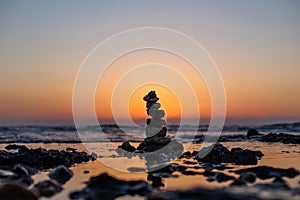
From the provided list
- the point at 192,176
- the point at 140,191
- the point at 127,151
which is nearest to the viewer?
the point at 140,191

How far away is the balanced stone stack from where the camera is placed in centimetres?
2036

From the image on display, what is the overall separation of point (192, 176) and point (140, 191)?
3371 millimetres

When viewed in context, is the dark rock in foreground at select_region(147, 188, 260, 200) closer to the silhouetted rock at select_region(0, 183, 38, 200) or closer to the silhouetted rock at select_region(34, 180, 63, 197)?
the silhouetted rock at select_region(0, 183, 38, 200)

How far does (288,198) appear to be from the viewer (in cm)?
830

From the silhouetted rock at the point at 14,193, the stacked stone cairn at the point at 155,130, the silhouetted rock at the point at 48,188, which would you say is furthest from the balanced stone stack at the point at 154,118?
the silhouetted rock at the point at 14,193

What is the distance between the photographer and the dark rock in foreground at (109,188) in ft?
32.0

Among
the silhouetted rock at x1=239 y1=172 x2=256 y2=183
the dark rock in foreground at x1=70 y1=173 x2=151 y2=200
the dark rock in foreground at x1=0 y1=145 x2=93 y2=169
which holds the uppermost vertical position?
the dark rock in foreground at x1=0 y1=145 x2=93 y2=169

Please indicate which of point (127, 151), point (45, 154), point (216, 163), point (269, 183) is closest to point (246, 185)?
point (269, 183)

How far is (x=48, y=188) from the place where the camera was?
34.5 ft

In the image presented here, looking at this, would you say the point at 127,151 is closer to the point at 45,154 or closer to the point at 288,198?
the point at 45,154

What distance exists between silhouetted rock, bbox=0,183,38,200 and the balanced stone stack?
12.2 m

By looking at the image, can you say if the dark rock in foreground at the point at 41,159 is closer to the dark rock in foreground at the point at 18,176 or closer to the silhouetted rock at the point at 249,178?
the dark rock in foreground at the point at 18,176

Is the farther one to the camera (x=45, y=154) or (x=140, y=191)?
(x=45, y=154)

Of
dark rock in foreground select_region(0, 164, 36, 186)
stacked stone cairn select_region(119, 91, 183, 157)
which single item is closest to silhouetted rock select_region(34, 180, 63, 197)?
dark rock in foreground select_region(0, 164, 36, 186)
